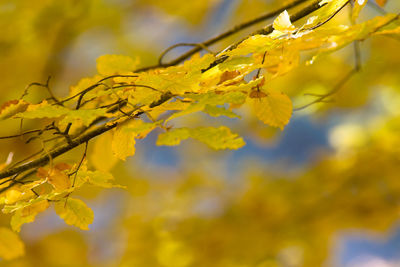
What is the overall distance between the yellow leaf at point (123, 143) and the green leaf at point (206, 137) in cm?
19

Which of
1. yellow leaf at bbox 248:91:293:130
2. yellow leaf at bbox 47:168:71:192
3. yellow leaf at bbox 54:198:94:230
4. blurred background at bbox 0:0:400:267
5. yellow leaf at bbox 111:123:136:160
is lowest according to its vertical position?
yellow leaf at bbox 54:198:94:230

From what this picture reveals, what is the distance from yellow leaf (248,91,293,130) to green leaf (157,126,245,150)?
0.21 m

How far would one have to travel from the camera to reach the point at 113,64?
0.78 m

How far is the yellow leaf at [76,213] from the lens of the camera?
0.70 meters

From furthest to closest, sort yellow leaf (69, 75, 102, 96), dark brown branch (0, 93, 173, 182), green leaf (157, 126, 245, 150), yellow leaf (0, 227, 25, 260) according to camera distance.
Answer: yellow leaf (0, 227, 25, 260) < yellow leaf (69, 75, 102, 96) < dark brown branch (0, 93, 173, 182) < green leaf (157, 126, 245, 150)

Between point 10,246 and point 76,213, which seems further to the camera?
point 10,246

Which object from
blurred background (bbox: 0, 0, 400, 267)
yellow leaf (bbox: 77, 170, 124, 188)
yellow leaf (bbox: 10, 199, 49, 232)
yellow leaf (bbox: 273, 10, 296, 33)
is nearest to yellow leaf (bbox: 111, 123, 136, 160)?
yellow leaf (bbox: 77, 170, 124, 188)

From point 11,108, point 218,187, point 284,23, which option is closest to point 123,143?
point 11,108

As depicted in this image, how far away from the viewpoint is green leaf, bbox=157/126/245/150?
50 centimetres

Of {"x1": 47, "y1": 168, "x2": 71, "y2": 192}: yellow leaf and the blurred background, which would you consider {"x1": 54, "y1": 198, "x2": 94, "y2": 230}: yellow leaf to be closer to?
{"x1": 47, "y1": 168, "x2": 71, "y2": 192}: yellow leaf

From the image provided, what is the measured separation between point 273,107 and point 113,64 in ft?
1.10

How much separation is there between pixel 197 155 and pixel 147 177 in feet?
2.63

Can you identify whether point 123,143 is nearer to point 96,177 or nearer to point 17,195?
point 96,177

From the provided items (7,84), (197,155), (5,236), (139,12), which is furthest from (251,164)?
(5,236)
